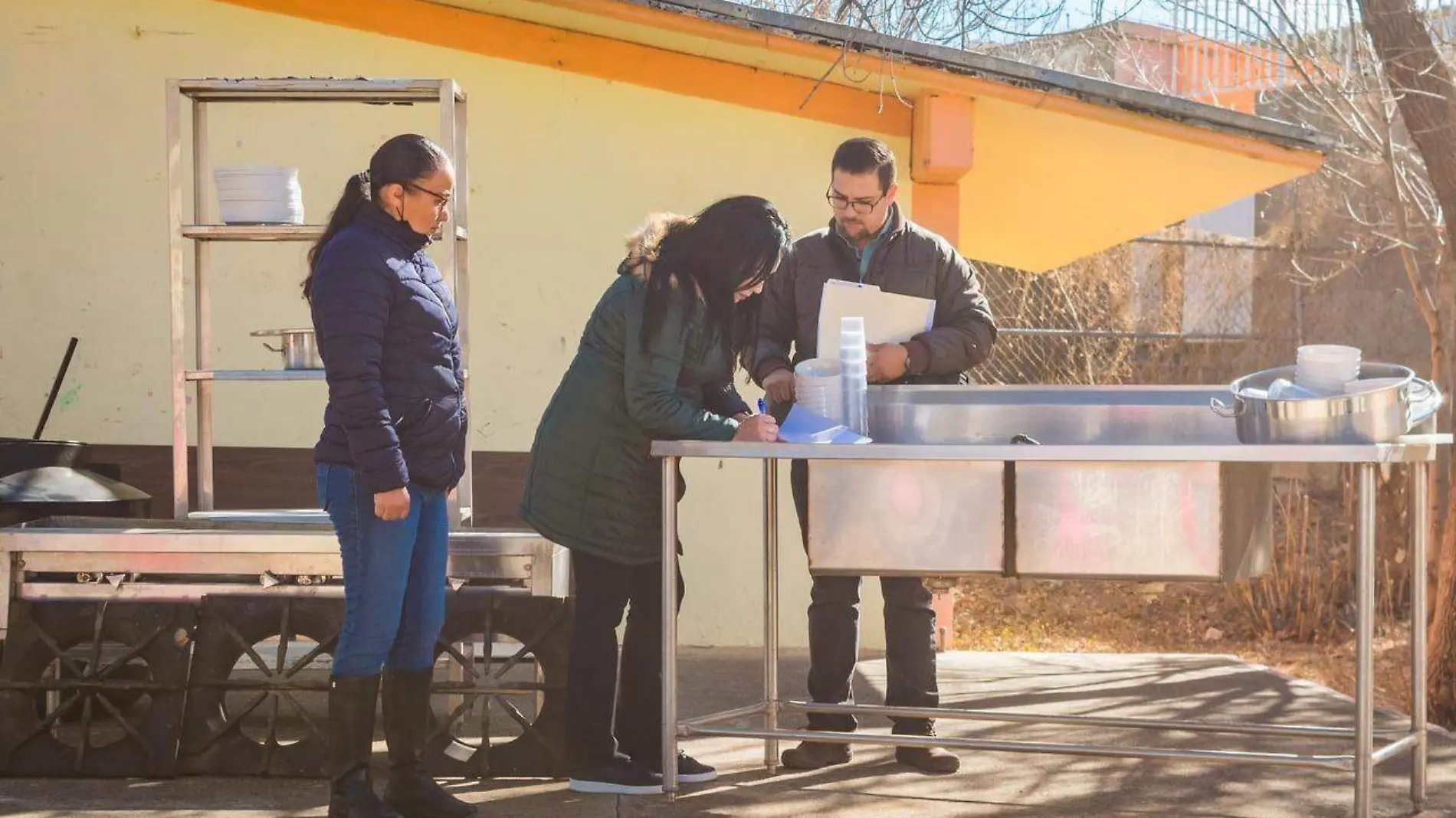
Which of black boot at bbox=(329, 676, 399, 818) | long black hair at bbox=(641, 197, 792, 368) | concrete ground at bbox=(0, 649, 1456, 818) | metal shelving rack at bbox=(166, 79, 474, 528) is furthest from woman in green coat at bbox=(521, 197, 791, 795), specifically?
metal shelving rack at bbox=(166, 79, 474, 528)

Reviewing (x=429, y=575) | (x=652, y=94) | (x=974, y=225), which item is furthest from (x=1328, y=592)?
(x=429, y=575)

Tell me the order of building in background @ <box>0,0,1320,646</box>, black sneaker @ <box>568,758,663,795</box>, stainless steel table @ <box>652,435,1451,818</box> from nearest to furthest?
1. stainless steel table @ <box>652,435,1451,818</box>
2. black sneaker @ <box>568,758,663,795</box>
3. building in background @ <box>0,0,1320,646</box>

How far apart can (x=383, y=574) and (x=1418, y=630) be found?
270 cm

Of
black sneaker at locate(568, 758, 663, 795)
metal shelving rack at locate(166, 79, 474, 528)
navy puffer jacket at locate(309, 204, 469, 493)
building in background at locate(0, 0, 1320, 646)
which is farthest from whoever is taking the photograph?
building in background at locate(0, 0, 1320, 646)

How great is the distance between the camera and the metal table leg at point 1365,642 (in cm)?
370

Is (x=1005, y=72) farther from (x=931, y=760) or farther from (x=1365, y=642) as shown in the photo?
(x=1365, y=642)

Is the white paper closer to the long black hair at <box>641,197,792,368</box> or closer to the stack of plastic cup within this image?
the stack of plastic cup

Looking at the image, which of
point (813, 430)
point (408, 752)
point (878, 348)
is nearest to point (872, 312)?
point (878, 348)

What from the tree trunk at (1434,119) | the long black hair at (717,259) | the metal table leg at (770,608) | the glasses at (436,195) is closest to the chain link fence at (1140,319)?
the tree trunk at (1434,119)

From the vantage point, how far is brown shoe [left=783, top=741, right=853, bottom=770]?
4.57 meters

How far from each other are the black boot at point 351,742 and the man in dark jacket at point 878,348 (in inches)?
52.6

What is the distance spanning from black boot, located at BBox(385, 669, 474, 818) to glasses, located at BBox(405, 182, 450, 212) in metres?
1.19

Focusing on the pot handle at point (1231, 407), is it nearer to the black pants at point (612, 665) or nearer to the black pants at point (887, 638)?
the black pants at point (887, 638)

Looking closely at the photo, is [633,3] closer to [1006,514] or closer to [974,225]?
[1006,514]
